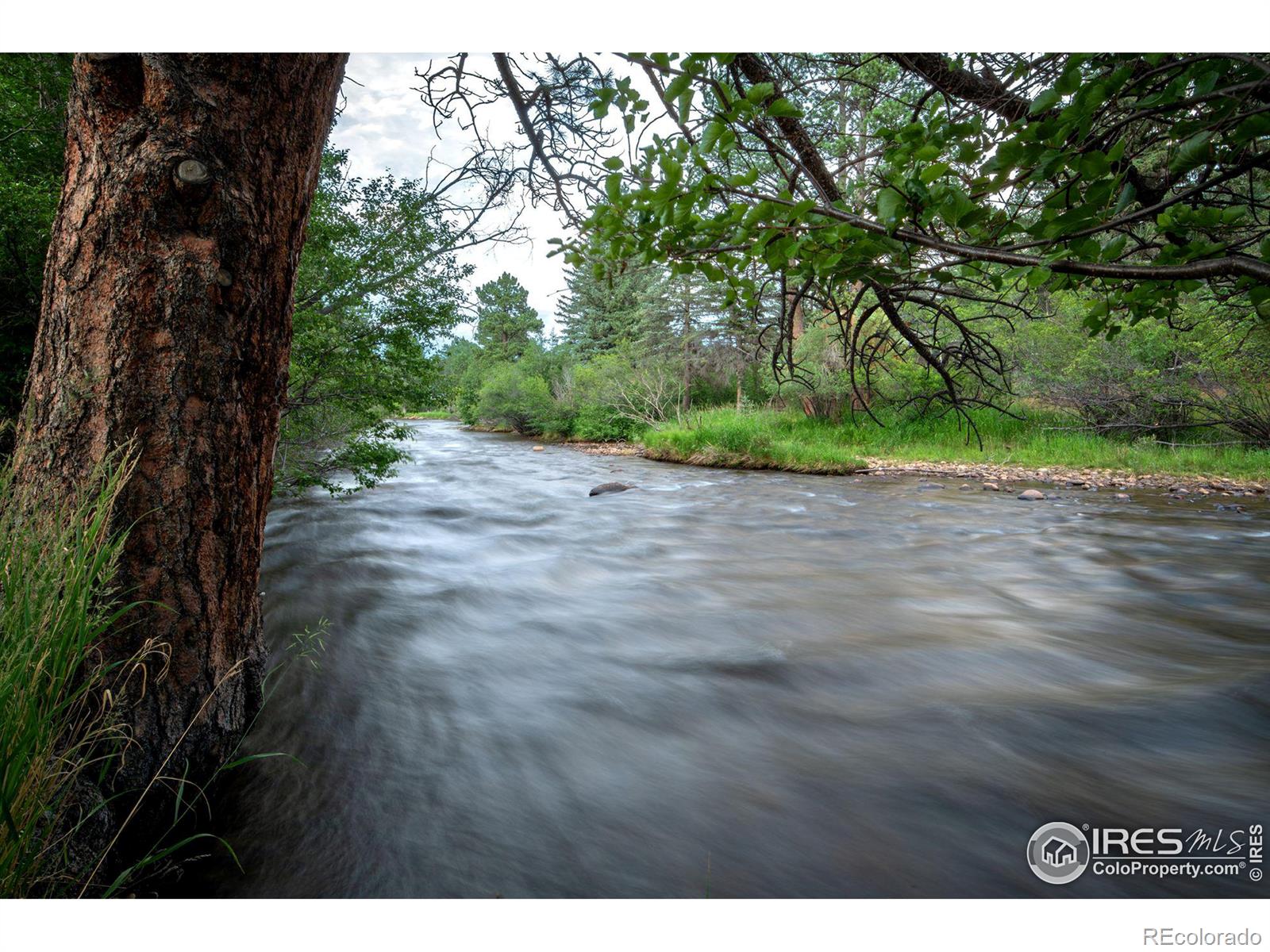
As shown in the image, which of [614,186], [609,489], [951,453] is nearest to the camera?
[614,186]

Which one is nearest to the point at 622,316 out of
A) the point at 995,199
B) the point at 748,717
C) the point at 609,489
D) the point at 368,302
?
the point at 609,489

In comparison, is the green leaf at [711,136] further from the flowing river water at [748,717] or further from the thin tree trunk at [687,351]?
the thin tree trunk at [687,351]

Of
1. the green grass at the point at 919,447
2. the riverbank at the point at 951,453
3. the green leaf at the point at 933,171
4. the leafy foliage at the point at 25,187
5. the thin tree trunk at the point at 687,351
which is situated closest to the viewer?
the green leaf at the point at 933,171

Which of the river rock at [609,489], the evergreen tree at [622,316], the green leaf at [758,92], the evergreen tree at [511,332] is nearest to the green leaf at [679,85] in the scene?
the green leaf at [758,92]

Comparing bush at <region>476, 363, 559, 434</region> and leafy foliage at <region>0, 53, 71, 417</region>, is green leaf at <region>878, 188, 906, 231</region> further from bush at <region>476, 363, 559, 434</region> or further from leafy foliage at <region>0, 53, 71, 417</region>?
bush at <region>476, 363, 559, 434</region>

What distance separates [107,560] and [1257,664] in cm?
475

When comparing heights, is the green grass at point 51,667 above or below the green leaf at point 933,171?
below

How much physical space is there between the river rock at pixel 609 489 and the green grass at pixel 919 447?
11.8 feet

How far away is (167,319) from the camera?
154 cm

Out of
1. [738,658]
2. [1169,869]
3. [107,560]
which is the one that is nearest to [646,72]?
[107,560]

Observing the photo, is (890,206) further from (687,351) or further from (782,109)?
(687,351)

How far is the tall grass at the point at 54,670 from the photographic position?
1125 mm

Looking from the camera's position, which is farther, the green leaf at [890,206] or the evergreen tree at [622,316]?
the evergreen tree at [622,316]

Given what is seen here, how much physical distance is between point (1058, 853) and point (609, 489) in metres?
7.67
